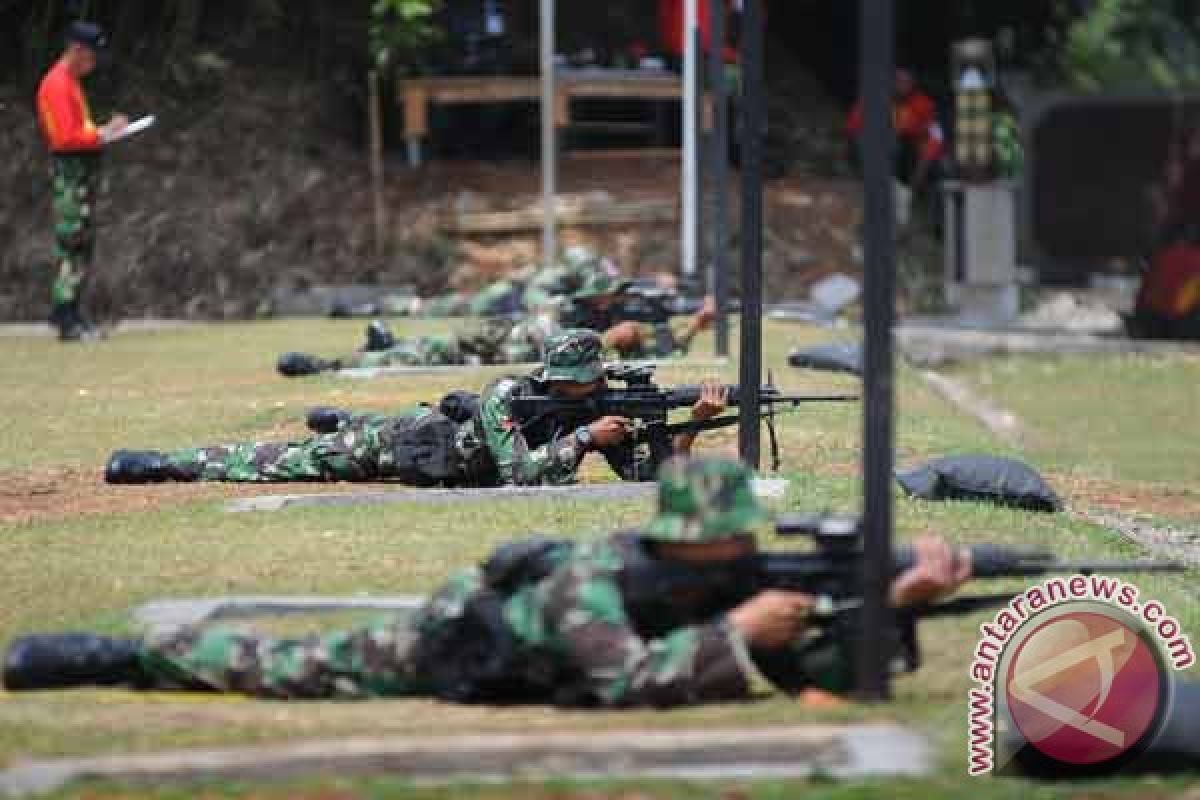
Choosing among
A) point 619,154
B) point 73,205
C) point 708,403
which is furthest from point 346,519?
point 619,154

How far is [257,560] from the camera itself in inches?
387

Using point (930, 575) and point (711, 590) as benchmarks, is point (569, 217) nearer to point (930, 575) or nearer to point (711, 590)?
point (711, 590)

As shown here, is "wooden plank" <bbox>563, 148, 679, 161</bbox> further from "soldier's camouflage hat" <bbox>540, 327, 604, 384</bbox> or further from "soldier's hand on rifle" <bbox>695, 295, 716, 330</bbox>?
"soldier's camouflage hat" <bbox>540, 327, 604, 384</bbox>

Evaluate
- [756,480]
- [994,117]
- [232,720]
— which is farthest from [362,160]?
[232,720]

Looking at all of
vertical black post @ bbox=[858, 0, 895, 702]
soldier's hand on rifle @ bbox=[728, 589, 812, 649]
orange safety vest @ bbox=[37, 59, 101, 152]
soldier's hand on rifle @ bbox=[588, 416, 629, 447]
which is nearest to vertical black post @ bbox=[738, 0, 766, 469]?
soldier's hand on rifle @ bbox=[588, 416, 629, 447]

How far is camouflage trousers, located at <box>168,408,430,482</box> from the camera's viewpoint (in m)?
12.3

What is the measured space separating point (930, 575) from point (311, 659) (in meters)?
1.91

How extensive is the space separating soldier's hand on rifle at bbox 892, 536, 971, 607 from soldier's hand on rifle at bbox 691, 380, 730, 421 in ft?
14.7

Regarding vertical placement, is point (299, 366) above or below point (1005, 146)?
below

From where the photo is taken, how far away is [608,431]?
11422 mm

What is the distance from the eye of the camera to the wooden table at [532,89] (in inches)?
1080

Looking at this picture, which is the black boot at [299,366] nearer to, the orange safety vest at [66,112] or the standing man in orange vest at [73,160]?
the standing man in orange vest at [73,160]

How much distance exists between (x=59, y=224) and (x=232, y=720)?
15.2m

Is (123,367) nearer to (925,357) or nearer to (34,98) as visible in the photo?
(925,357)
